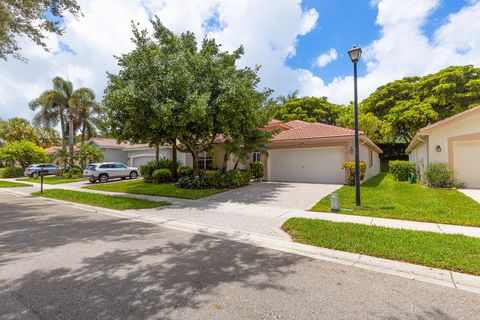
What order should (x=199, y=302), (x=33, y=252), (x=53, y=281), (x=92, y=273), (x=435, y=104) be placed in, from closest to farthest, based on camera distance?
(x=199, y=302)
(x=53, y=281)
(x=92, y=273)
(x=33, y=252)
(x=435, y=104)

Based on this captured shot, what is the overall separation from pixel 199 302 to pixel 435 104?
30471 mm

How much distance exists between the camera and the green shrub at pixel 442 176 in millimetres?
11953

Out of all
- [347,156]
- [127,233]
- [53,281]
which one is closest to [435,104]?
[347,156]

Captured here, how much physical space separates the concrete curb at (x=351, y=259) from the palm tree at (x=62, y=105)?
25607mm

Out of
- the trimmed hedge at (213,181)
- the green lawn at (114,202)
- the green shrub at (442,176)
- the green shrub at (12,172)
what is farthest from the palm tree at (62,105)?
the green shrub at (442,176)

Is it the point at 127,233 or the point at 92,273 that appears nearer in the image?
the point at 92,273

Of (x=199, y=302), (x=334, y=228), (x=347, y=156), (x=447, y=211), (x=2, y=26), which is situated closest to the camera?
(x=199, y=302)

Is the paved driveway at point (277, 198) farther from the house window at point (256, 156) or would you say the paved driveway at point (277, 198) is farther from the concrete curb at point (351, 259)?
the house window at point (256, 156)

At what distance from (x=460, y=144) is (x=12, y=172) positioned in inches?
1666

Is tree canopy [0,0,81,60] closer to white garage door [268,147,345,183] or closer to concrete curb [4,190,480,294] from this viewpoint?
concrete curb [4,190,480,294]

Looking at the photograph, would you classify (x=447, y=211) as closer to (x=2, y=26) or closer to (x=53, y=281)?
(x=53, y=281)

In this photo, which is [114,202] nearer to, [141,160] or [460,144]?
[141,160]

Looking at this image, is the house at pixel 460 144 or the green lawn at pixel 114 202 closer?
the green lawn at pixel 114 202

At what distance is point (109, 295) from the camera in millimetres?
3273
